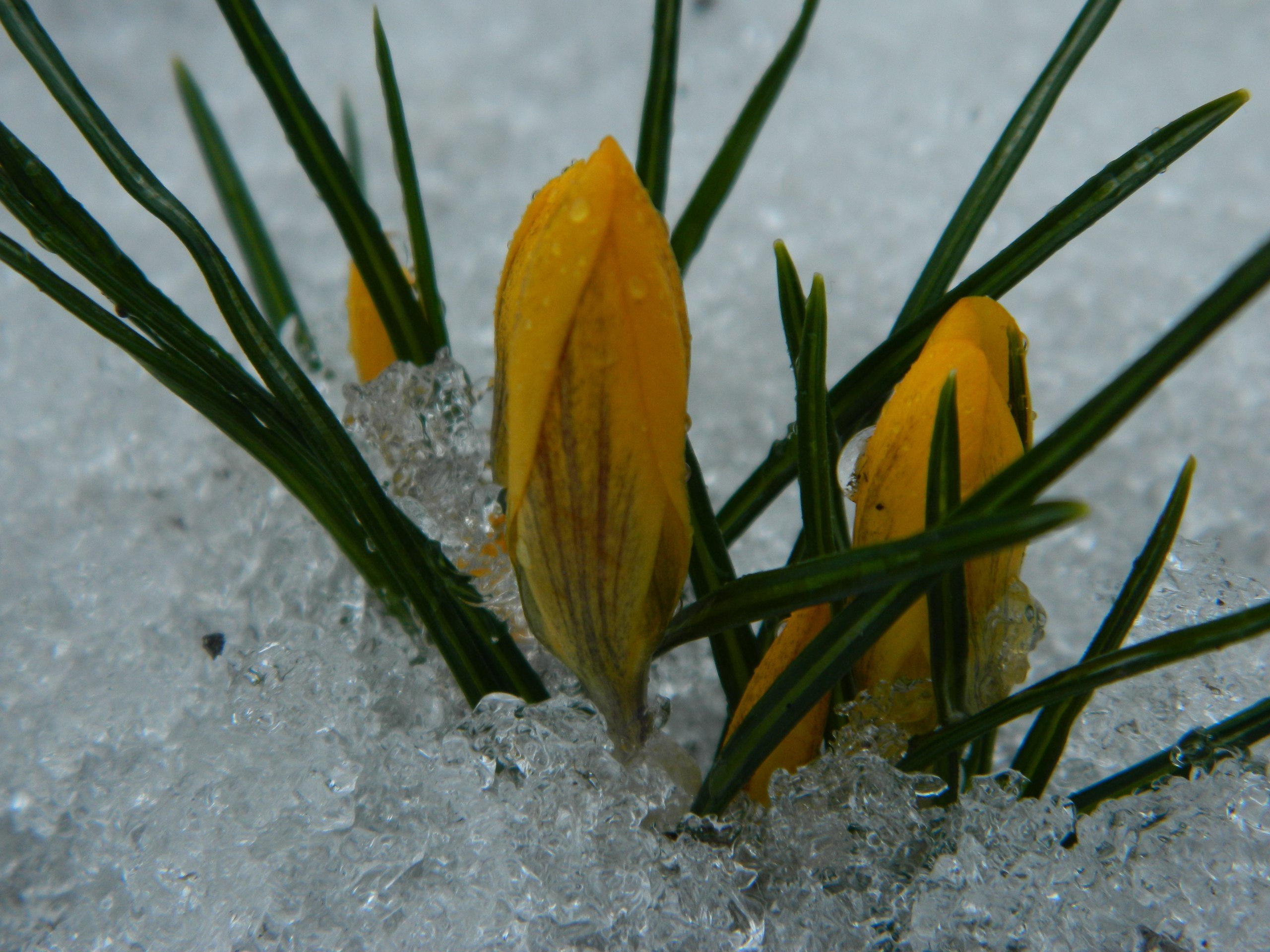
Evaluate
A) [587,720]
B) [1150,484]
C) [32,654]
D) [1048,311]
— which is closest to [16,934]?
[32,654]

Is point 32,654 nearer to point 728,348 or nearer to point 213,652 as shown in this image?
point 213,652

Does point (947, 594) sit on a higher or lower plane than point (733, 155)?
lower

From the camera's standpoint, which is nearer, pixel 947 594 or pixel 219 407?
pixel 947 594

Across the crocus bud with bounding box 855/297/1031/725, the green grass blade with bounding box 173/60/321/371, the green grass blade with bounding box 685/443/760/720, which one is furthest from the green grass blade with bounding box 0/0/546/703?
the green grass blade with bounding box 173/60/321/371

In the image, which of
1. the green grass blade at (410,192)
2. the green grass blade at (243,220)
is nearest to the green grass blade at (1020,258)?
the green grass blade at (410,192)

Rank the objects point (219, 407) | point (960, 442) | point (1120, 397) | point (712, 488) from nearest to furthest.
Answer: point (1120, 397) → point (960, 442) → point (219, 407) → point (712, 488)

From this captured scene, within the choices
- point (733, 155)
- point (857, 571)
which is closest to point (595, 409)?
point (857, 571)

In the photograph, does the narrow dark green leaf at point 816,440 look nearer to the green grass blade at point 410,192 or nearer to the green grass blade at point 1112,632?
the green grass blade at point 1112,632

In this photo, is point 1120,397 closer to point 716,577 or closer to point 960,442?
point 960,442
